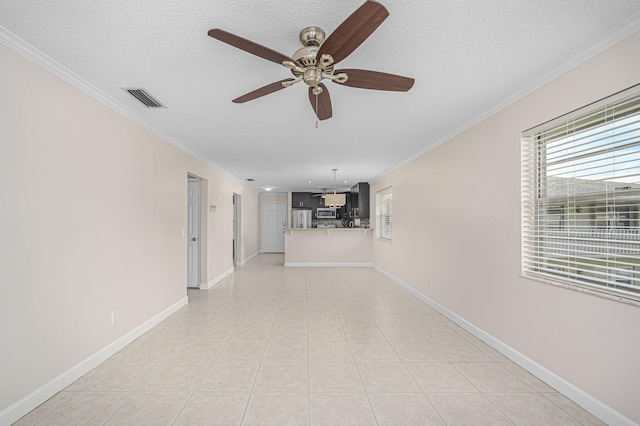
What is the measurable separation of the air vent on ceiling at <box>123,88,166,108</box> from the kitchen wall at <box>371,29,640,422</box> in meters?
3.27

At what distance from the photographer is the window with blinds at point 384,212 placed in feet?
23.2

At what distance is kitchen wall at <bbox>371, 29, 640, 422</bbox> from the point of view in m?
1.88

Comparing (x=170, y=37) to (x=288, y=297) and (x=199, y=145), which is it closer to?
(x=199, y=145)

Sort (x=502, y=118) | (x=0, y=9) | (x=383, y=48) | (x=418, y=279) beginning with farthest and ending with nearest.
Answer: (x=418, y=279)
(x=502, y=118)
(x=383, y=48)
(x=0, y=9)

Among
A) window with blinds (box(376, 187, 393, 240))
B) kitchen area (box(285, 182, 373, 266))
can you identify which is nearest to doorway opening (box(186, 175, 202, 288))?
kitchen area (box(285, 182, 373, 266))

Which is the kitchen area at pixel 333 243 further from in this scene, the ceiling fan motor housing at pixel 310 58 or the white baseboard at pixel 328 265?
the ceiling fan motor housing at pixel 310 58

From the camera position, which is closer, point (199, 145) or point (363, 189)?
point (199, 145)

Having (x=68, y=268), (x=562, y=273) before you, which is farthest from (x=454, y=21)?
(x=68, y=268)

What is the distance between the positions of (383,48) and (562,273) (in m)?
2.12

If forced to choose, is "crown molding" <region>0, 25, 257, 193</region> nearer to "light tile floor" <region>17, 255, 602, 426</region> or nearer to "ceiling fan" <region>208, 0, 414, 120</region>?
"ceiling fan" <region>208, 0, 414, 120</region>

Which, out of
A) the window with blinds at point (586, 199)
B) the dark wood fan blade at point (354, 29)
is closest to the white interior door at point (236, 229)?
the window with blinds at point (586, 199)

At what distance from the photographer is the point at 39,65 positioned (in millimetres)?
2137

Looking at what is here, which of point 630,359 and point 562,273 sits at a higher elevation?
point 562,273

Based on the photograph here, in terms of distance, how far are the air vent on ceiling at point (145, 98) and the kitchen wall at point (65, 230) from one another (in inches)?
12.5
